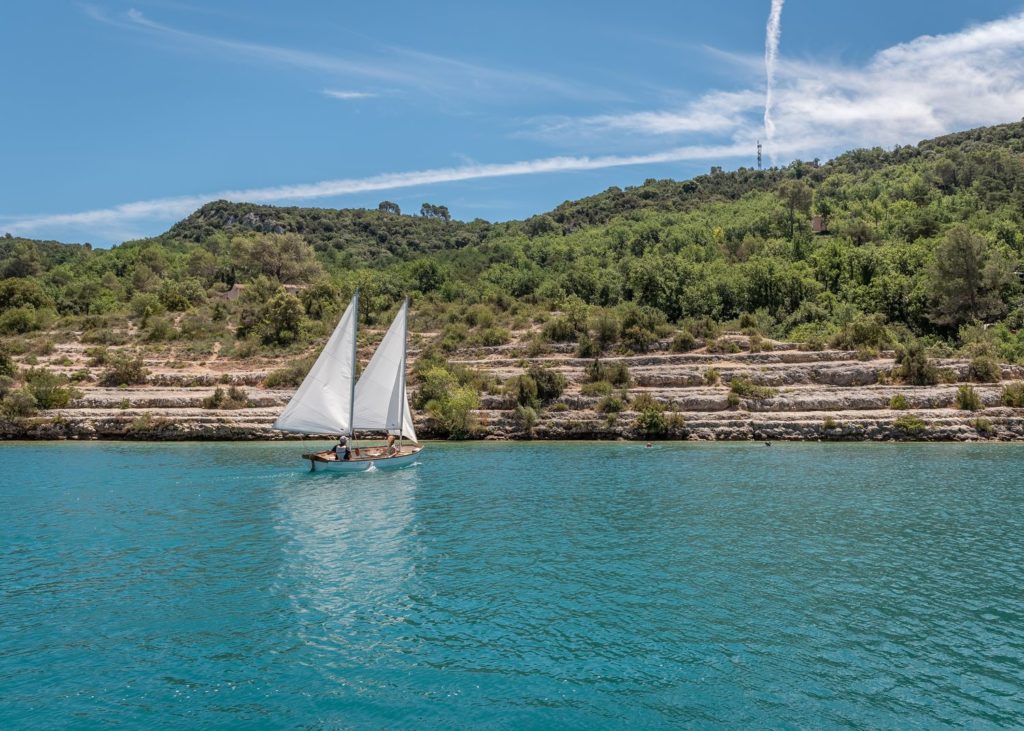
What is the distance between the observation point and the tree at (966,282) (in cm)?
5478

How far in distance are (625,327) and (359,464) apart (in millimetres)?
30071

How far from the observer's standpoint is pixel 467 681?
11.6 metres

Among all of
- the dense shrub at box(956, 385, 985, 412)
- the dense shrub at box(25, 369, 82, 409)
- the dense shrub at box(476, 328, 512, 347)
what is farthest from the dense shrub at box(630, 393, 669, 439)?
the dense shrub at box(25, 369, 82, 409)

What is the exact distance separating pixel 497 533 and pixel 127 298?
252ft

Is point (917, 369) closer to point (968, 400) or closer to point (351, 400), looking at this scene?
point (968, 400)

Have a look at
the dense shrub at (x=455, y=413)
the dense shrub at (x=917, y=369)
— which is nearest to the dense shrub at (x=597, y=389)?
the dense shrub at (x=455, y=413)

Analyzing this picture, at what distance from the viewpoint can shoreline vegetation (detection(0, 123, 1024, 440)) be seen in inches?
1823

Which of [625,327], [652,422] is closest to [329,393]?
[652,422]

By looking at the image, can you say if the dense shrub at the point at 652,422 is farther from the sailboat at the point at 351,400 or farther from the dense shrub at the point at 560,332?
the sailboat at the point at 351,400

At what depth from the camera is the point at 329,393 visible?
3384 cm

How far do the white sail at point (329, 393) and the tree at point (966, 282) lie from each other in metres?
46.2

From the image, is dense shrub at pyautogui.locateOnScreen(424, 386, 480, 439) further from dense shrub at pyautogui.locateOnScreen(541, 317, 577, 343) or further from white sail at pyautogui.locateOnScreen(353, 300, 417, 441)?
dense shrub at pyautogui.locateOnScreen(541, 317, 577, 343)

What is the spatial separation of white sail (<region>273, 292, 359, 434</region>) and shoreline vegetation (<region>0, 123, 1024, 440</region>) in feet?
43.7

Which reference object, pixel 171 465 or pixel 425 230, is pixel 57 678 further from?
pixel 425 230
